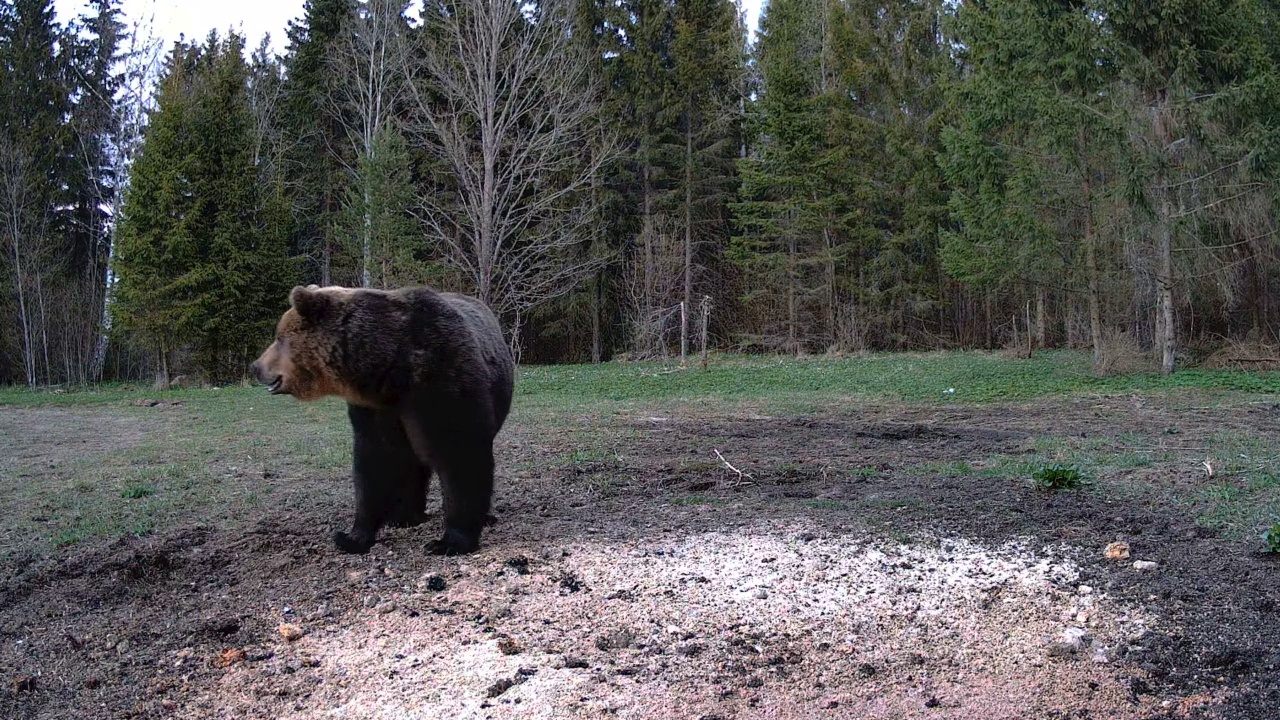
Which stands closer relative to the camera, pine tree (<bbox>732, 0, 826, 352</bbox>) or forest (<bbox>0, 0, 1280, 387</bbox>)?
forest (<bbox>0, 0, 1280, 387</bbox>)

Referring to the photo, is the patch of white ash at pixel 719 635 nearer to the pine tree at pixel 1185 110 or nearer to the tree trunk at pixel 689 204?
the pine tree at pixel 1185 110

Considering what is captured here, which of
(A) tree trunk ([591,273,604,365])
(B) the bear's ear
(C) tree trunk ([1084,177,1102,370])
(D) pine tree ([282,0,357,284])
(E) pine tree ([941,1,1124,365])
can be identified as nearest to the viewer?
(B) the bear's ear

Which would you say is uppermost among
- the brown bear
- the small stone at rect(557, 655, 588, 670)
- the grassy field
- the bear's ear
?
the bear's ear

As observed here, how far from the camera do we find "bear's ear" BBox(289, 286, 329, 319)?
4.47 metres

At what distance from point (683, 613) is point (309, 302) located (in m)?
2.45

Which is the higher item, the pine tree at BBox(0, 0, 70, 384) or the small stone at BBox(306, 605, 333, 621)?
the pine tree at BBox(0, 0, 70, 384)

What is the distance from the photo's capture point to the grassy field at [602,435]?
638 centimetres

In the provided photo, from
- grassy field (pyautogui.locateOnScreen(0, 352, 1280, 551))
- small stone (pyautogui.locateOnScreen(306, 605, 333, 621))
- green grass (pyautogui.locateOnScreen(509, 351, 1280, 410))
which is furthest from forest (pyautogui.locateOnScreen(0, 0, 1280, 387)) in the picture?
small stone (pyautogui.locateOnScreen(306, 605, 333, 621))

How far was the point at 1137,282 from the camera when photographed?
19250mm

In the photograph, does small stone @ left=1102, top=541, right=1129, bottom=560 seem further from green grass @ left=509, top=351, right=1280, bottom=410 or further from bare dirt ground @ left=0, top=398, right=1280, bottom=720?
green grass @ left=509, top=351, right=1280, bottom=410

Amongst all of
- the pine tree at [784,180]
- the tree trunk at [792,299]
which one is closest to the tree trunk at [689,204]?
the pine tree at [784,180]

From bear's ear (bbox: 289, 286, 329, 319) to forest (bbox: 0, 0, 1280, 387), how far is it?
15.7 metres

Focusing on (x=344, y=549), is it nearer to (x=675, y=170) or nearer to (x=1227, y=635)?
(x=1227, y=635)

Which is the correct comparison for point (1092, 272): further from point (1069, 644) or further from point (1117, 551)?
point (1069, 644)
